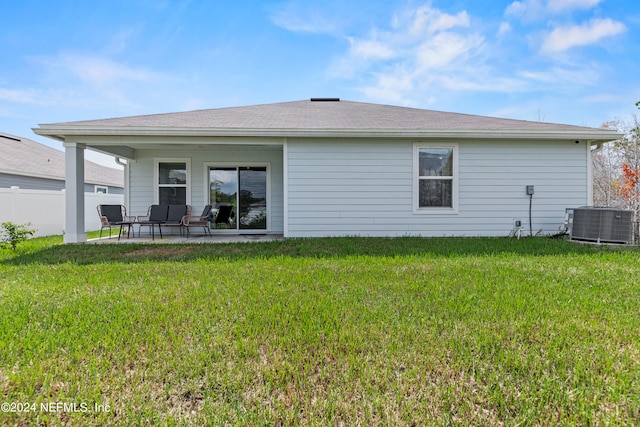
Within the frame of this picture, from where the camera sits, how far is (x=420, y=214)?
7.31 m

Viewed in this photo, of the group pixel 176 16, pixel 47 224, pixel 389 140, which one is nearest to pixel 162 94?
pixel 176 16

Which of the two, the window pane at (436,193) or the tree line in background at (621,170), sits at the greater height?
the tree line in background at (621,170)

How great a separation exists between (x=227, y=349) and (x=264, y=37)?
396 inches

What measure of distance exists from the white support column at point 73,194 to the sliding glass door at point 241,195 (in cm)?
294

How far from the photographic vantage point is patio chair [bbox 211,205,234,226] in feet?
28.8

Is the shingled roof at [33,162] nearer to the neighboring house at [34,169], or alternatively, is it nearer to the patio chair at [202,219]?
the neighboring house at [34,169]

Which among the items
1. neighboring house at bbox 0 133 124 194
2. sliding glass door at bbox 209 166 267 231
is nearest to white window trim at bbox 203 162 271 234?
sliding glass door at bbox 209 166 267 231

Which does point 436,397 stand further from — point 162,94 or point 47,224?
point 162,94

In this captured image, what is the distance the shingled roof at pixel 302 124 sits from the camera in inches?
261

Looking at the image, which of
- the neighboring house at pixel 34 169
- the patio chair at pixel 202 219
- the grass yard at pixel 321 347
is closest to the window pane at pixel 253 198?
the patio chair at pixel 202 219

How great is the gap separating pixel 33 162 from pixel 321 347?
17249 millimetres

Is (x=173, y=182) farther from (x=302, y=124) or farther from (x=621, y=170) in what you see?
(x=621, y=170)

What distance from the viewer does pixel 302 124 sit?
7.33 meters

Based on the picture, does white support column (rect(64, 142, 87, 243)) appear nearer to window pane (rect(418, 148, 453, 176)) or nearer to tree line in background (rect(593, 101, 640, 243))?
window pane (rect(418, 148, 453, 176))
